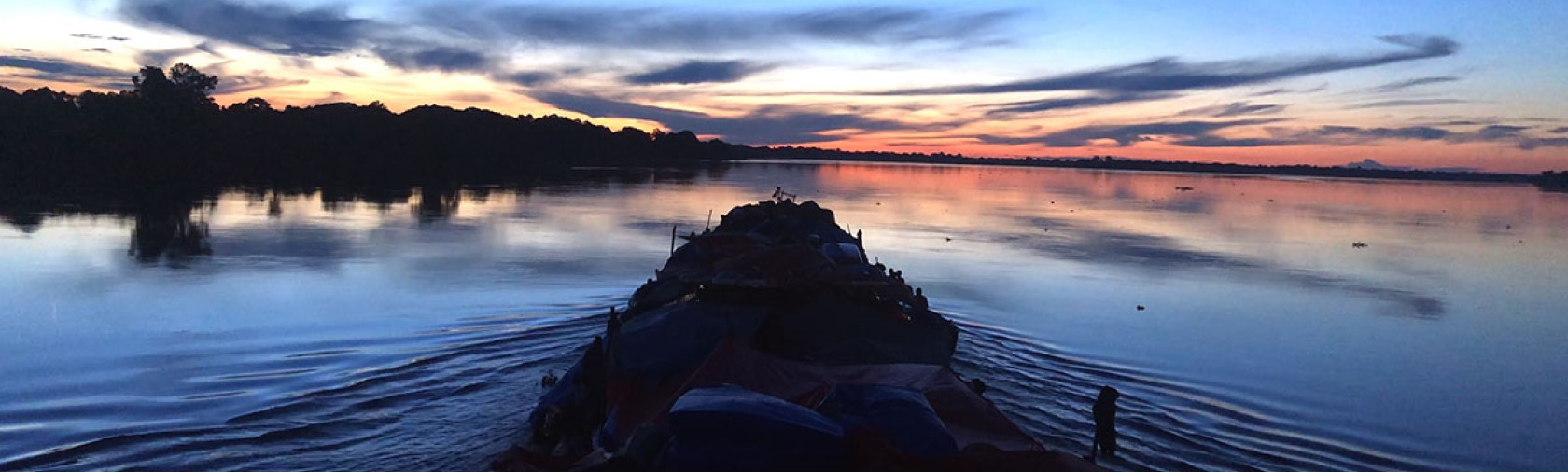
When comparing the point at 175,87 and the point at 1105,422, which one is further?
the point at 175,87

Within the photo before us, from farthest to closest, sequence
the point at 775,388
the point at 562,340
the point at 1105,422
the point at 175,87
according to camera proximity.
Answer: the point at 175,87 → the point at 562,340 → the point at 1105,422 → the point at 775,388

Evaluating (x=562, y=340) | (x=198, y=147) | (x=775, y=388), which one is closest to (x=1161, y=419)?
(x=775, y=388)

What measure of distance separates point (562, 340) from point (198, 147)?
10257cm

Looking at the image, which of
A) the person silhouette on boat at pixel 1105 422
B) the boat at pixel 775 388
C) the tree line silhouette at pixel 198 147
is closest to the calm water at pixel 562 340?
the person silhouette on boat at pixel 1105 422

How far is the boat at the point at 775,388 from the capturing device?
10320 millimetres

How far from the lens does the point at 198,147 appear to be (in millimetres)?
105625

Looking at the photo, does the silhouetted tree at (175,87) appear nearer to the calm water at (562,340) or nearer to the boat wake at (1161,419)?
the calm water at (562,340)

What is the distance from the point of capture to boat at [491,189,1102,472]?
10.3 metres

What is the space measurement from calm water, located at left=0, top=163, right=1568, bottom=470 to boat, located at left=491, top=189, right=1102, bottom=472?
158 centimetres

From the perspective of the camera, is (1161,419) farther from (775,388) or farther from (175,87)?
(175,87)

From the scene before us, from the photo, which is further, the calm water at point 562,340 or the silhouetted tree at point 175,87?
the silhouetted tree at point 175,87

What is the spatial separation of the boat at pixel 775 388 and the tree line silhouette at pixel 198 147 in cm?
5243

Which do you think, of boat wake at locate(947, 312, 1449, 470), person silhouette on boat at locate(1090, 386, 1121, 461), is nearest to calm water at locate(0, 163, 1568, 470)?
boat wake at locate(947, 312, 1449, 470)

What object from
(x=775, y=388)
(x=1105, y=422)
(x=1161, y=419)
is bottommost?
(x=1161, y=419)
